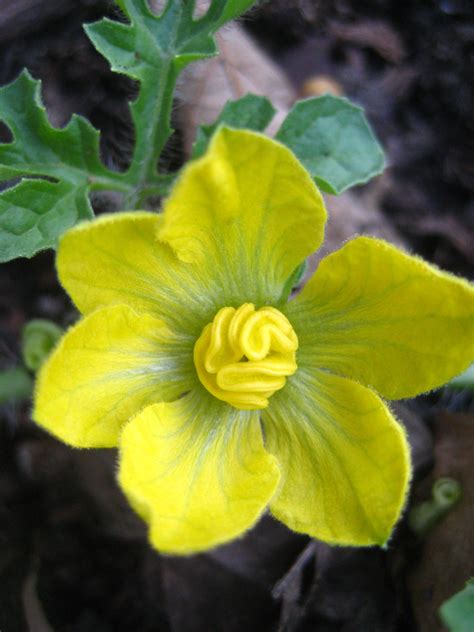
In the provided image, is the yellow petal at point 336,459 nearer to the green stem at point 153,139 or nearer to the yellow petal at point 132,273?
the yellow petal at point 132,273

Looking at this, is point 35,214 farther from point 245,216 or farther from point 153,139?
point 245,216

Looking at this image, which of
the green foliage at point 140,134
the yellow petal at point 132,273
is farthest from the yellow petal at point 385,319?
the green foliage at point 140,134

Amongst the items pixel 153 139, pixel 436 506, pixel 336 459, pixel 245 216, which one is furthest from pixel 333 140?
pixel 436 506

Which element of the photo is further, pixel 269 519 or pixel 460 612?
pixel 269 519

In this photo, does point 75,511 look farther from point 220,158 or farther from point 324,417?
point 220,158

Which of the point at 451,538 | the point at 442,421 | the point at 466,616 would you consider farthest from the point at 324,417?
the point at 442,421

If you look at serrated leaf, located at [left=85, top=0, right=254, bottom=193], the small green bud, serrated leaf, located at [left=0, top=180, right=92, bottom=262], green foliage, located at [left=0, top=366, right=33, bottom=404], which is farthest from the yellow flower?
green foliage, located at [left=0, top=366, right=33, bottom=404]
